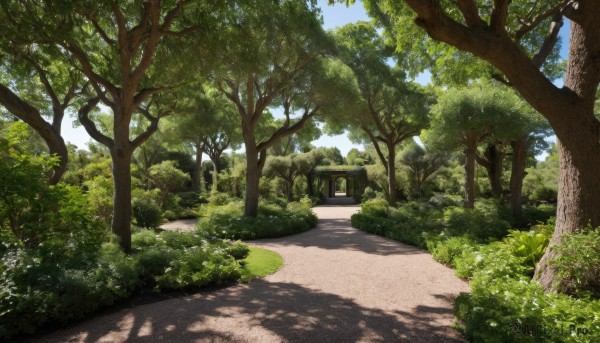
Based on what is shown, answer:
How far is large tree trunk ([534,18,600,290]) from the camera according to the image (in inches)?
179

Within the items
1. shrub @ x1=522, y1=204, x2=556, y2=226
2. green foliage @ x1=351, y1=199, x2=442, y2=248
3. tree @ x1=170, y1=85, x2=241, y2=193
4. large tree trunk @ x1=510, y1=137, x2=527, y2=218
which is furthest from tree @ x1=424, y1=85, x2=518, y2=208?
tree @ x1=170, y1=85, x2=241, y2=193

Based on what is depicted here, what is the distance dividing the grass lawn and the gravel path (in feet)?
0.90

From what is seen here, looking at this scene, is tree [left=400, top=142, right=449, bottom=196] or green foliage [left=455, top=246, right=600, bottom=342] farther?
tree [left=400, top=142, right=449, bottom=196]

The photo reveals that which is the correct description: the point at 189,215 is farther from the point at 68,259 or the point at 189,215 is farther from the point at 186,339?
the point at 186,339

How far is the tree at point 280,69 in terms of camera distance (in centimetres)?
997

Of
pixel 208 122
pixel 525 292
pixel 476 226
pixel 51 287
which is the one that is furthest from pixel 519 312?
pixel 208 122

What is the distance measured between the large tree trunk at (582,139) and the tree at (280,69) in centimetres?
706

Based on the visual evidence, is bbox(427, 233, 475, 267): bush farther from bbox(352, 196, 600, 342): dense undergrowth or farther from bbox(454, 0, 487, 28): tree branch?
bbox(454, 0, 487, 28): tree branch

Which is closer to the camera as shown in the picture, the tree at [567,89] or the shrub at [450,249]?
the tree at [567,89]

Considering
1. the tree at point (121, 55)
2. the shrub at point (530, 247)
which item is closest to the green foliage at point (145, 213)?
the tree at point (121, 55)

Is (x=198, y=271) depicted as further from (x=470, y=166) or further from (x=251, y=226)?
(x=470, y=166)

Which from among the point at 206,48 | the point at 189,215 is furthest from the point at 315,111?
the point at 189,215

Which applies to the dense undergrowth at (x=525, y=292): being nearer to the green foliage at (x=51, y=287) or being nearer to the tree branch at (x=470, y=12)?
the tree branch at (x=470, y=12)

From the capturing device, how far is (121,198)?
743cm
